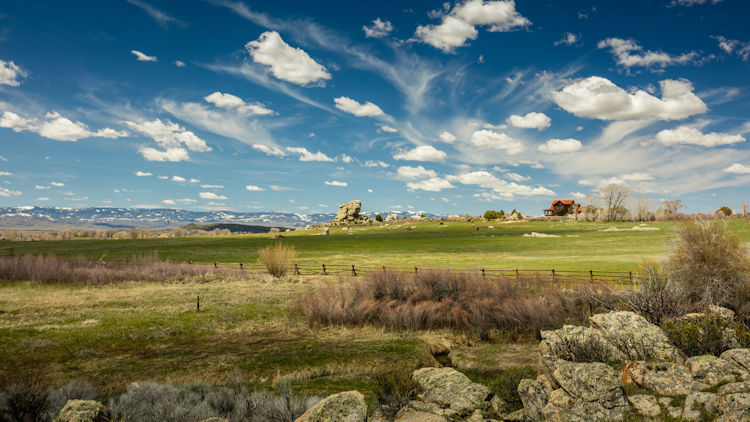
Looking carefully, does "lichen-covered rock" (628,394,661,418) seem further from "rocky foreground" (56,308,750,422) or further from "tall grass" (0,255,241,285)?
"tall grass" (0,255,241,285)

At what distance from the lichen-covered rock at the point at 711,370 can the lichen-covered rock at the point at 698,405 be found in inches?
21.1

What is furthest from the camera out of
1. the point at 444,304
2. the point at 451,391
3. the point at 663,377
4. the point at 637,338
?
the point at 444,304

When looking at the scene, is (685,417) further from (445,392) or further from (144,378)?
(144,378)

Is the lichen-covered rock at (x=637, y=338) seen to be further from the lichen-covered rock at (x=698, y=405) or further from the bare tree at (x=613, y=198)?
the bare tree at (x=613, y=198)

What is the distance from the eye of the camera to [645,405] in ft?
25.0

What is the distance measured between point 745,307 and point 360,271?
101ft

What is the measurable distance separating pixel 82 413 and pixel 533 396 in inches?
Result: 352

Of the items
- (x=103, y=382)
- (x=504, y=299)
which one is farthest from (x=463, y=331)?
(x=103, y=382)

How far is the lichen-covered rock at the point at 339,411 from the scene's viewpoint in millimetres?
7035

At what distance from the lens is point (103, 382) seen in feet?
40.6

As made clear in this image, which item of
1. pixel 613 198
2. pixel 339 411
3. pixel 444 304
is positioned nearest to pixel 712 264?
pixel 444 304

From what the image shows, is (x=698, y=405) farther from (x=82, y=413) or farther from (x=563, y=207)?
(x=563, y=207)

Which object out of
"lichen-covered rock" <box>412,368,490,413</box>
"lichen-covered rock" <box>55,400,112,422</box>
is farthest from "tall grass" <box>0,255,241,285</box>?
"lichen-covered rock" <box>412,368,490,413</box>

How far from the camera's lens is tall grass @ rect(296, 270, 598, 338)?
1955cm
